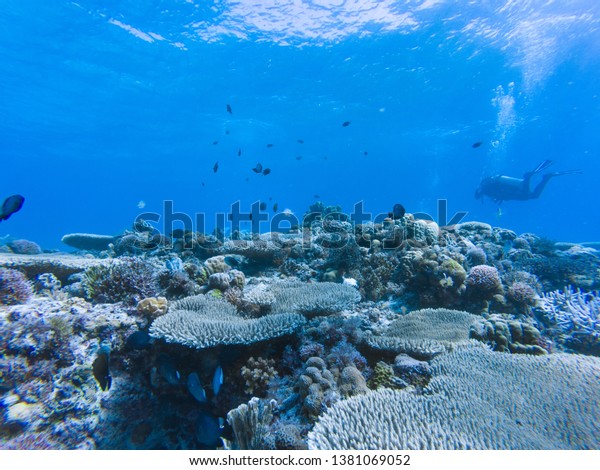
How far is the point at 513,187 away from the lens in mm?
25344

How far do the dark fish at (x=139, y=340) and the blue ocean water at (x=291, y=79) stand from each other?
14102mm

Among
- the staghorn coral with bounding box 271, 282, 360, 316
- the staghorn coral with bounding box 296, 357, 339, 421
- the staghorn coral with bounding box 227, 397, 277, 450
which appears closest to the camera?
the staghorn coral with bounding box 227, 397, 277, 450

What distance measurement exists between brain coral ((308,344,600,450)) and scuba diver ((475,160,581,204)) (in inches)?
1054

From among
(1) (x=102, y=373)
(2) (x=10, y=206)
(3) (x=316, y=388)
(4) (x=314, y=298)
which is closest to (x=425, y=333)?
(4) (x=314, y=298)

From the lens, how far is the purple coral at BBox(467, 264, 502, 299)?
6.39 metres

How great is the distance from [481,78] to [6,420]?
41.1 m

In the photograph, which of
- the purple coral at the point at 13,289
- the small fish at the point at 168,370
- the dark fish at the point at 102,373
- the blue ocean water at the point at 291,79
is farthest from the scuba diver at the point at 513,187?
the purple coral at the point at 13,289

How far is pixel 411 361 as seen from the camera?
390 centimetres

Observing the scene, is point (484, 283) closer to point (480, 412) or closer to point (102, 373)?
point (480, 412)

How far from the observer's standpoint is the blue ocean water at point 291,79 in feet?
72.9

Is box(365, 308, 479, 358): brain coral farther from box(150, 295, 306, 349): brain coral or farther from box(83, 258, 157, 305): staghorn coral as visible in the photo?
box(83, 258, 157, 305): staghorn coral

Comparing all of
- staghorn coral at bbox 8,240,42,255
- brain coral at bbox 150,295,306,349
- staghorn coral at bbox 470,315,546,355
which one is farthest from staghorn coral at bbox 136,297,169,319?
staghorn coral at bbox 8,240,42,255

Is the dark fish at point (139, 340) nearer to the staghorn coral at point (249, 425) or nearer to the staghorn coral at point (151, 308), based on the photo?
the staghorn coral at point (151, 308)

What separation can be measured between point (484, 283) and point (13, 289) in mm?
9326
